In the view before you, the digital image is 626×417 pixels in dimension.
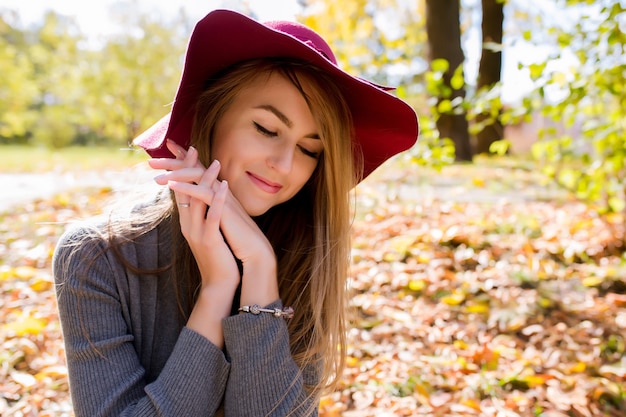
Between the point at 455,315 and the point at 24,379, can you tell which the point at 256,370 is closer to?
the point at 24,379

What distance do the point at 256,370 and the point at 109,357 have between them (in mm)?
402

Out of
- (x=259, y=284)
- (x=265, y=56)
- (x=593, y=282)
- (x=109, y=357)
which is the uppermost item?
(x=265, y=56)

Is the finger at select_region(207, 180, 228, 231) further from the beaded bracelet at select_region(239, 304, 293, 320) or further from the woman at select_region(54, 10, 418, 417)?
the beaded bracelet at select_region(239, 304, 293, 320)

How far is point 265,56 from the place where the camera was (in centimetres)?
167

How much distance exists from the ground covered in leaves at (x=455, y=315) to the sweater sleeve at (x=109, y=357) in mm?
423

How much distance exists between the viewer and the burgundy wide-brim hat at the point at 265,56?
5.05 feet

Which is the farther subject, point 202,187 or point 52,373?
point 52,373

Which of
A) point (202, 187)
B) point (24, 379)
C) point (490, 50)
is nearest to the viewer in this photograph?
point (202, 187)

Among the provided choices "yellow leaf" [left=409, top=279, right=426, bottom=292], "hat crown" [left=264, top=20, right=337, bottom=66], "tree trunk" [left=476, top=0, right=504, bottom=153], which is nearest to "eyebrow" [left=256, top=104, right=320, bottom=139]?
"hat crown" [left=264, top=20, right=337, bottom=66]

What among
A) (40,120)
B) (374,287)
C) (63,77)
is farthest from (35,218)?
(40,120)

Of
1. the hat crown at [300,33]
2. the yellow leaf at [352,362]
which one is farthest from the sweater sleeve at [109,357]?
the yellow leaf at [352,362]

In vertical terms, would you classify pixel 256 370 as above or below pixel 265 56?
below

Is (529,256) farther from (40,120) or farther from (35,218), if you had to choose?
(40,120)

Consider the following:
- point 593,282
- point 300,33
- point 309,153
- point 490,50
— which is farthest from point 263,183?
point 490,50
